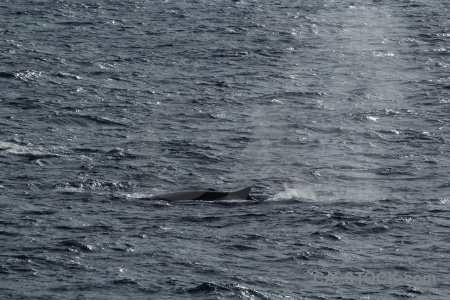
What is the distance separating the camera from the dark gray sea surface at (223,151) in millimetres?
52281

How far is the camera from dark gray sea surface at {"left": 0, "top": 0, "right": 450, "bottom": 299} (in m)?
52.3

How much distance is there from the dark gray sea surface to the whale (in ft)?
1.86

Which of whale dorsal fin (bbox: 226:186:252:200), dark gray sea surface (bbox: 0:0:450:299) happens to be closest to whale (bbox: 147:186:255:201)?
whale dorsal fin (bbox: 226:186:252:200)

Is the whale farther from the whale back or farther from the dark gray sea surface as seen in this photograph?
the dark gray sea surface

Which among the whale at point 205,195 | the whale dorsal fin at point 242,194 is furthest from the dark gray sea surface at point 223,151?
the whale at point 205,195

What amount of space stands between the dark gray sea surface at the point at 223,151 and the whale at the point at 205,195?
57 centimetres

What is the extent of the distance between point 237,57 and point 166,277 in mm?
54779

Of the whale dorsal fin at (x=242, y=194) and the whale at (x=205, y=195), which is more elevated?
the whale dorsal fin at (x=242, y=194)

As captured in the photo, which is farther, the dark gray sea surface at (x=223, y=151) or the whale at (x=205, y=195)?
the whale at (x=205, y=195)

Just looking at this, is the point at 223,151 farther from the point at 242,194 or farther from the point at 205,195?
the point at 242,194

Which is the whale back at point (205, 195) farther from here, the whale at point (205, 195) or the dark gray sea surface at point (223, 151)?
the dark gray sea surface at point (223, 151)

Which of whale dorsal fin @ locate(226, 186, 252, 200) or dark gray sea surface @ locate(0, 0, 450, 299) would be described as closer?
dark gray sea surface @ locate(0, 0, 450, 299)

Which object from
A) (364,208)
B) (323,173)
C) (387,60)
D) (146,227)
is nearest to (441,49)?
(387,60)

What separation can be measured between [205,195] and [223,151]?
11068mm
